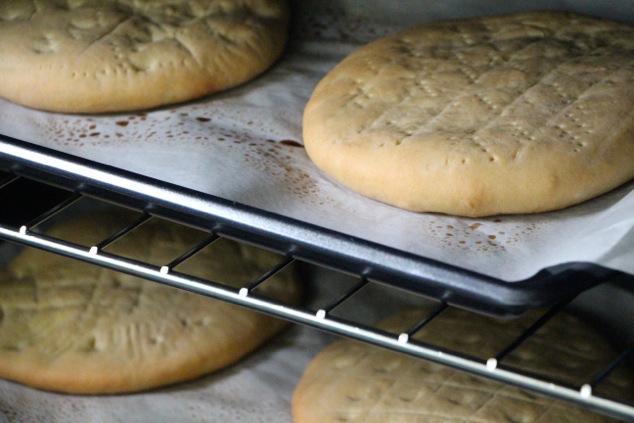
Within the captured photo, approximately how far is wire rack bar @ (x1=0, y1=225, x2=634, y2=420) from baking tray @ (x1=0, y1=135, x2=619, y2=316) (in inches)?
1.9

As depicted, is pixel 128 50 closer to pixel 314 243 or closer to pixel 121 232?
pixel 121 232

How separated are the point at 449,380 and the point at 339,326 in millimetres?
278

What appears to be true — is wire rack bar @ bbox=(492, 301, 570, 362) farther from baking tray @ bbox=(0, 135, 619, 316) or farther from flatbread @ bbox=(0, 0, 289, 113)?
flatbread @ bbox=(0, 0, 289, 113)

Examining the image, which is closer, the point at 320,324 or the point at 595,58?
the point at 320,324

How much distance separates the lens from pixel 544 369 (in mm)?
990

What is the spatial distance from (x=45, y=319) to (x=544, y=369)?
637mm

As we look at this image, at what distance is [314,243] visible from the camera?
0.74 meters

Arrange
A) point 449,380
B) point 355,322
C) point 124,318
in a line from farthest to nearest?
1. point 124,318
2. point 449,380
3. point 355,322

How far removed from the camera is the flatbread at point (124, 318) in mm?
1036

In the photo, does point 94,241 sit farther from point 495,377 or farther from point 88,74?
point 495,377

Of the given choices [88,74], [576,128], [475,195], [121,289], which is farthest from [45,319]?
[576,128]

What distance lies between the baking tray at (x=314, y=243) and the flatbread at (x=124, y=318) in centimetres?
27

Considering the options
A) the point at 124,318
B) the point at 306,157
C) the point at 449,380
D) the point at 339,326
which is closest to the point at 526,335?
the point at 339,326

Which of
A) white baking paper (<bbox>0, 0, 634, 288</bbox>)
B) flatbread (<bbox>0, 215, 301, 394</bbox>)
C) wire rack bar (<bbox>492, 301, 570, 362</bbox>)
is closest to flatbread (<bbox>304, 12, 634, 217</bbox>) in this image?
white baking paper (<bbox>0, 0, 634, 288</bbox>)
